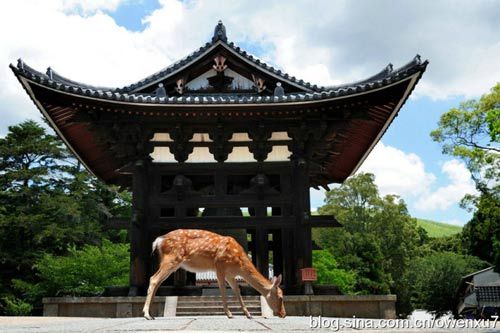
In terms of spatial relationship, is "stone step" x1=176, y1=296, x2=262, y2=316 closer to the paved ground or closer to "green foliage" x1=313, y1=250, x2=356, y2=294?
the paved ground

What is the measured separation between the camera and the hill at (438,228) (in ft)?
435

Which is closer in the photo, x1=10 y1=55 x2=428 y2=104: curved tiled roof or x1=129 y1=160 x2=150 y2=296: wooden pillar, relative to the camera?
x1=10 y1=55 x2=428 y2=104: curved tiled roof

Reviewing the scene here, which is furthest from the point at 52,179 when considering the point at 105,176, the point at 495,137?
the point at 495,137

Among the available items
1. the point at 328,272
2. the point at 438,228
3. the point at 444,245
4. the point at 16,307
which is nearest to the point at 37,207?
the point at 16,307

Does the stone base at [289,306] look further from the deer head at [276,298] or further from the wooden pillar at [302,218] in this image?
the deer head at [276,298]

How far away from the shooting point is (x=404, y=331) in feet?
19.5

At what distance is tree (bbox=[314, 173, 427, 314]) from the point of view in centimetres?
5059

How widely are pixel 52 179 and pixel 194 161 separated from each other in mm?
29011

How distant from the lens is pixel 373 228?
179 feet

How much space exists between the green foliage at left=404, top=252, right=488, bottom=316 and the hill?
84.6 m

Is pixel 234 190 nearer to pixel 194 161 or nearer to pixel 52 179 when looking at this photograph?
pixel 194 161

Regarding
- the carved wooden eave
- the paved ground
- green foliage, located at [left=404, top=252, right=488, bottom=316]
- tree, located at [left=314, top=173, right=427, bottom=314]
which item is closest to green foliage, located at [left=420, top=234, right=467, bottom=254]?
tree, located at [left=314, top=173, right=427, bottom=314]

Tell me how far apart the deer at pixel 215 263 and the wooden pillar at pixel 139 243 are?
4283 mm

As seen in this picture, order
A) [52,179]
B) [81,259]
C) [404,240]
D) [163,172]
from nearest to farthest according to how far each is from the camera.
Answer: [163,172] → [81,259] → [52,179] → [404,240]
